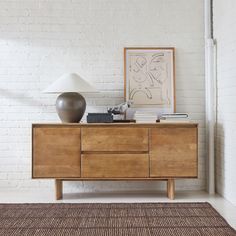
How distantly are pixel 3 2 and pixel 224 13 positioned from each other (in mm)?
2502

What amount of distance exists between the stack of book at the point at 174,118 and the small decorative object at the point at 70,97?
803 millimetres

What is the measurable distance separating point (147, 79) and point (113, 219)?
194cm

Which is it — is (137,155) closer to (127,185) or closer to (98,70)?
(127,185)

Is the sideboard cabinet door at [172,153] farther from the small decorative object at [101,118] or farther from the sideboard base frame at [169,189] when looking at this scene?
the small decorative object at [101,118]

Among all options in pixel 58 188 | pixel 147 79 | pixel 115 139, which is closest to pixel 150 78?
pixel 147 79

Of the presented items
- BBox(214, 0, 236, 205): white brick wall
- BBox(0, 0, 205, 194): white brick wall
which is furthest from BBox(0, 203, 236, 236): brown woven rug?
BBox(0, 0, 205, 194): white brick wall

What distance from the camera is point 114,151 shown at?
441 cm

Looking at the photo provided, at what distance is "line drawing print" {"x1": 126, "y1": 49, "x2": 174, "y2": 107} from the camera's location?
16.3 ft

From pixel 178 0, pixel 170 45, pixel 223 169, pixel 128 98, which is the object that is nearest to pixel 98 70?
pixel 128 98

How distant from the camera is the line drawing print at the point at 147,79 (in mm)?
4969

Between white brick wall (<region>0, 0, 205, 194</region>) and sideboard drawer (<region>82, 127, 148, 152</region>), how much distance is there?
2.11 feet

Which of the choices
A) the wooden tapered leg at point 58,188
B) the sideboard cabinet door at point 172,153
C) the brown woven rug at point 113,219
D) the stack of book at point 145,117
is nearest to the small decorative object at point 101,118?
the stack of book at point 145,117

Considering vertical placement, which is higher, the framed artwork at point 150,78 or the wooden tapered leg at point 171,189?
the framed artwork at point 150,78

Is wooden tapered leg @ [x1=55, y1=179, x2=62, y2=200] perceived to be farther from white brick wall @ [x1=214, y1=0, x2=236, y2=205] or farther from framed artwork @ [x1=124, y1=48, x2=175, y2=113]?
white brick wall @ [x1=214, y1=0, x2=236, y2=205]
